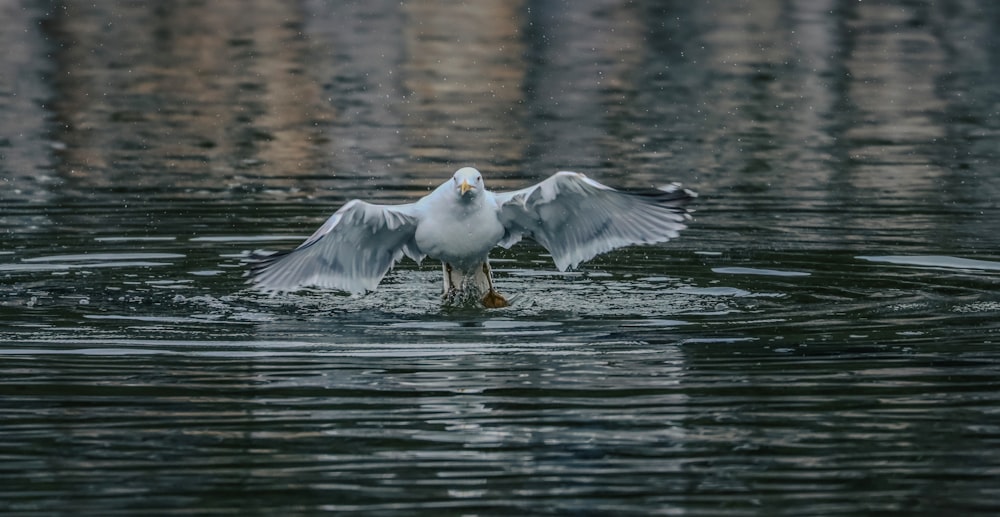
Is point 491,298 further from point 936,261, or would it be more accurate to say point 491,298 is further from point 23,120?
point 23,120

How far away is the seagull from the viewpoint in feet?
38.2

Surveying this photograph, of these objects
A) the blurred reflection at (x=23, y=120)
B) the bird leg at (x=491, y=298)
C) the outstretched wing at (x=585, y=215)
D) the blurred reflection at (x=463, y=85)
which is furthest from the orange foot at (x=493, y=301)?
the blurred reflection at (x=463, y=85)

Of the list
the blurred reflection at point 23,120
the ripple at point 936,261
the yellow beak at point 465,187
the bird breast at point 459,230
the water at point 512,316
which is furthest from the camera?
the blurred reflection at point 23,120

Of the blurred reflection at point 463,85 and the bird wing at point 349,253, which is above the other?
the blurred reflection at point 463,85

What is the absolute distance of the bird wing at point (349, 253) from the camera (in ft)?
37.9

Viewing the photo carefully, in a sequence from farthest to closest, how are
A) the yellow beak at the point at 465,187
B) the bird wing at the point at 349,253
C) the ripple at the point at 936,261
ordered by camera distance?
the ripple at the point at 936,261, the bird wing at the point at 349,253, the yellow beak at the point at 465,187

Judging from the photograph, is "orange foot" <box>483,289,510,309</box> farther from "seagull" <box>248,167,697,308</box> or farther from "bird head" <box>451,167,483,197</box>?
"bird head" <box>451,167,483,197</box>

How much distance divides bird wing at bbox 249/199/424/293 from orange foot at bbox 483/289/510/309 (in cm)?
59

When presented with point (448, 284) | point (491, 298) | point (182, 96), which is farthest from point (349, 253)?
point (182, 96)

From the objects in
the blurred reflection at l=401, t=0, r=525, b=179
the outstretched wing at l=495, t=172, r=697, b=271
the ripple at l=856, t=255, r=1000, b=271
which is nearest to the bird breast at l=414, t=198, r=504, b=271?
the outstretched wing at l=495, t=172, r=697, b=271

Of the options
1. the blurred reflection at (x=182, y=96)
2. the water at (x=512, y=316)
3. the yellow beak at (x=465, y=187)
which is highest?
the blurred reflection at (x=182, y=96)

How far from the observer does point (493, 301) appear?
40.0 ft

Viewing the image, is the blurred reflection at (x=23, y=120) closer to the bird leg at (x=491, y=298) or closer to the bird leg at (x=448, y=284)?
the bird leg at (x=448, y=284)

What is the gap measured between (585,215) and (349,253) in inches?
64.8
